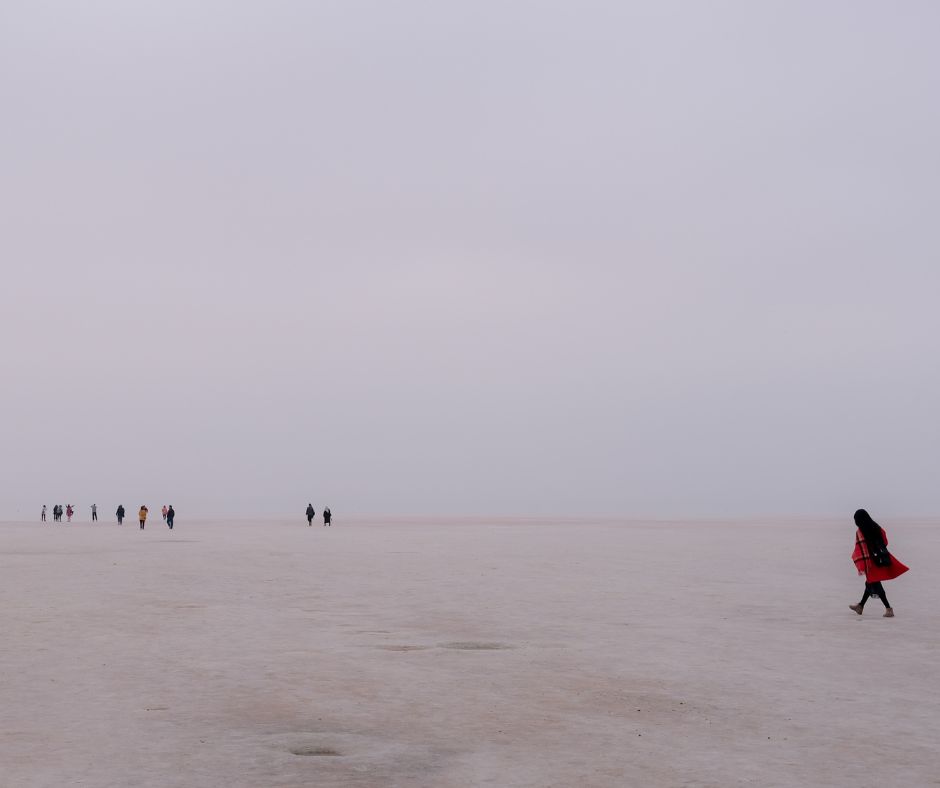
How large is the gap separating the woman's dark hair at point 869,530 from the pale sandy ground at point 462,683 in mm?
1420

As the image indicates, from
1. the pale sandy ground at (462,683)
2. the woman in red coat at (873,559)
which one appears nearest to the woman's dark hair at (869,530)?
the woman in red coat at (873,559)

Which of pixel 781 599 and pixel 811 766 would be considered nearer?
pixel 811 766

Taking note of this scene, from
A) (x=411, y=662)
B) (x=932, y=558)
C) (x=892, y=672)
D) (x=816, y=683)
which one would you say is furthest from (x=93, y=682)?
(x=932, y=558)

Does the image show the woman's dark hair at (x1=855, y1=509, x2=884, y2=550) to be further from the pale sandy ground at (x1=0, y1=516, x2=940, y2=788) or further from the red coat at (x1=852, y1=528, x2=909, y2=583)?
the pale sandy ground at (x1=0, y1=516, x2=940, y2=788)

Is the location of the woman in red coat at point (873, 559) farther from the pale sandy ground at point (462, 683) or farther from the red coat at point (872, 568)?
the pale sandy ground at point (462, 683)

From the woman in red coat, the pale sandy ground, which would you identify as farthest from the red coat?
the pale sandy ground

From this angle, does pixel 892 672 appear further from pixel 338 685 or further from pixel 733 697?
pixel 338 685

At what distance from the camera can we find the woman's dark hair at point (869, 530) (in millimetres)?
19453

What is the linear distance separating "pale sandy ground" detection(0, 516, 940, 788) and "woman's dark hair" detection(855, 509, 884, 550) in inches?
55.9

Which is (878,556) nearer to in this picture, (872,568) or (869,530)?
(872,568)

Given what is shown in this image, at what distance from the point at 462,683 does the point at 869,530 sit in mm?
10667

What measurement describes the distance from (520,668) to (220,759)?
5.54m

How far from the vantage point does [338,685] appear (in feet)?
39.8

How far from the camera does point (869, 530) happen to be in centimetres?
1956
